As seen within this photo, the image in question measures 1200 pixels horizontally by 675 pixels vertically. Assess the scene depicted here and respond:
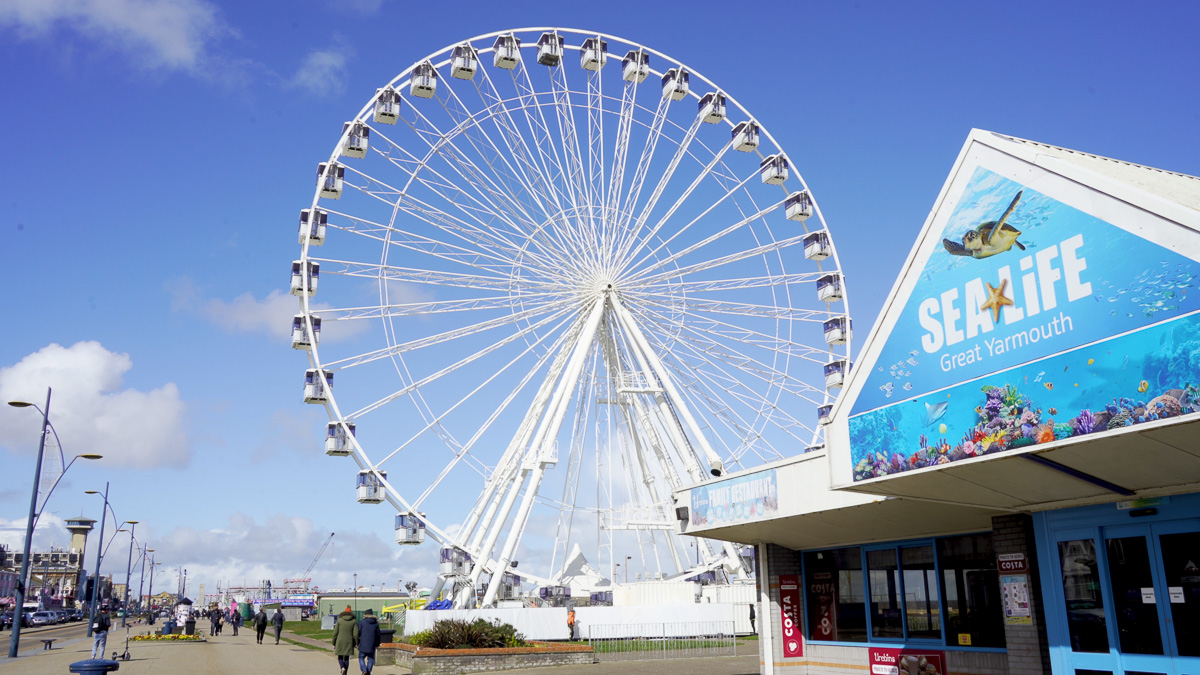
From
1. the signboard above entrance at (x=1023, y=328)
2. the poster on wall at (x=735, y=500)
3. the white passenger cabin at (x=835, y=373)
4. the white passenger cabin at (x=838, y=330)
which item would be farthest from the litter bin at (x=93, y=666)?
the white passenger cabin at (x=838, y=330)

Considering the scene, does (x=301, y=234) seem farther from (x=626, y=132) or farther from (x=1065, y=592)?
(x=1065, y=592)

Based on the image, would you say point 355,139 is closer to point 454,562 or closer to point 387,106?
point 387,106

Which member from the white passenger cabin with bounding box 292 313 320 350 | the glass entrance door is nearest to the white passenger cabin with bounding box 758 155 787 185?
the white passenger cabin with bounding box 292 313 320 350

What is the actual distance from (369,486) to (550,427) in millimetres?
5886

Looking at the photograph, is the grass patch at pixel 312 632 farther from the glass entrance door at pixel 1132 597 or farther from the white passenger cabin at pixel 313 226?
the glass entrance door at pixel 1132 597

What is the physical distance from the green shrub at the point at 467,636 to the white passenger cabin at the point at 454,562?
Result: 5.29 meters

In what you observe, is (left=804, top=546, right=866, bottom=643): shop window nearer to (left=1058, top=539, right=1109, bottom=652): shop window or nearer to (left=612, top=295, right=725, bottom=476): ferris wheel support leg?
(left=1058, top=539, right=1109, bottom=652): shop window

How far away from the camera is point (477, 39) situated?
3105 centimetres

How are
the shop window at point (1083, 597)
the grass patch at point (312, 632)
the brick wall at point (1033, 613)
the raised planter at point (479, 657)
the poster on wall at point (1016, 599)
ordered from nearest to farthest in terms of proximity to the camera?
the shop window at point (1083, 597) < the brick wall at point (1033, 613) < the poster on wall at point (1016, 599) < the raised planter at point (479, 657) < the grass patch at point (312, 632)

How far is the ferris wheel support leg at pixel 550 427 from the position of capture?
2894cm

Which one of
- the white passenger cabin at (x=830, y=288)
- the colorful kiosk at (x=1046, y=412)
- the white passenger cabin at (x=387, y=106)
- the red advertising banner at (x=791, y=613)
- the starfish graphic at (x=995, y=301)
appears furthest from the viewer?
the white passenger cabin at (x=830, y=288)

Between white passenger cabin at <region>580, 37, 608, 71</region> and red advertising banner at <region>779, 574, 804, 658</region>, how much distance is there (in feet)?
68.3

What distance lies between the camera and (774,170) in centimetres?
3309

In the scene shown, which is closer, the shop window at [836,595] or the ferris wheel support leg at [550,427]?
the shop window at [836,595]
